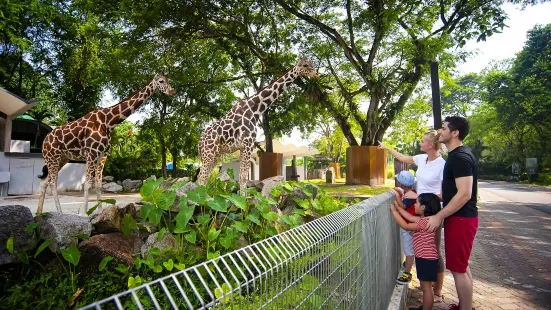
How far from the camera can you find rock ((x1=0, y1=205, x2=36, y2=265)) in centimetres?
366

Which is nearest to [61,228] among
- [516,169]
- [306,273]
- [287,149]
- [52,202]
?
[306,273]

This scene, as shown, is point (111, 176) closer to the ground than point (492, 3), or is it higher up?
closer to the ground

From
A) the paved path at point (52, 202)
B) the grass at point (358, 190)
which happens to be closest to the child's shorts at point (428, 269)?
the paved path at point (52, 202)

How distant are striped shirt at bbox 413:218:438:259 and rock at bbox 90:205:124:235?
318 centimetres

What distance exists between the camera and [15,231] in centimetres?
374

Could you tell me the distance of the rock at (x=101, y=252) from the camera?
12.4ft

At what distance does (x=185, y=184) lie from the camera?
5309 mm

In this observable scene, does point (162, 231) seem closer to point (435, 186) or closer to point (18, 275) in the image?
point (18, 275)

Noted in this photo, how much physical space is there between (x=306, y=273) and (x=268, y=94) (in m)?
6.26

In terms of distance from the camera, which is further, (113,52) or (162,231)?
(113,52)

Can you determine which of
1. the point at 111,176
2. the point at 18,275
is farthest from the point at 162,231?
the point at 111,176

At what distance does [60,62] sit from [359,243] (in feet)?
79.6

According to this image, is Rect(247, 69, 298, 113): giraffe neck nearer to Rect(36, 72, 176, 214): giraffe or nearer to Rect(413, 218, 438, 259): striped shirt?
Rect(36, 72, 176, 214): giraffe

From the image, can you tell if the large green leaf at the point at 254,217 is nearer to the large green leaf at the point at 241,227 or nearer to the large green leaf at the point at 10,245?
the large green leaf at the point at 241,227
